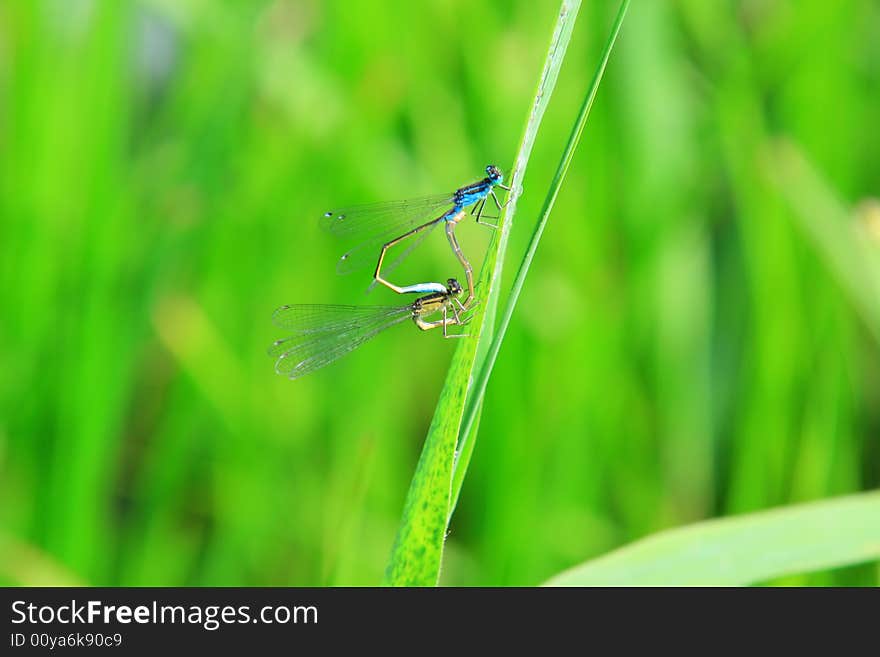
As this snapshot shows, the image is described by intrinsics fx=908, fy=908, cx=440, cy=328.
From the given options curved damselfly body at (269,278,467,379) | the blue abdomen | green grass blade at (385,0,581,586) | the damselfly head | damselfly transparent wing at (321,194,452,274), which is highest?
damselfly transparent wing at (321,194,452,274)

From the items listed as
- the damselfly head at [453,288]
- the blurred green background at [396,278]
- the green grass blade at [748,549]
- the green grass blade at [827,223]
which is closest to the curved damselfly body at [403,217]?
the damselfly head at [453,288]

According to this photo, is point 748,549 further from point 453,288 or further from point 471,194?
point 471,194

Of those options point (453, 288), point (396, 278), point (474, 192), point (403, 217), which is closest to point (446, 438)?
point (453, 288)

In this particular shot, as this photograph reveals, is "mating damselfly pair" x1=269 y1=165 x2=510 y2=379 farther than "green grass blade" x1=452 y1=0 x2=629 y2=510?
Yes

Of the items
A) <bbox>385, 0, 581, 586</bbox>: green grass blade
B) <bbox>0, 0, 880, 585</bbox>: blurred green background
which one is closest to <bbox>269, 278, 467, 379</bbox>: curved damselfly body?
<bbox>0, 0, 880, 585</bbox>: blurred green background

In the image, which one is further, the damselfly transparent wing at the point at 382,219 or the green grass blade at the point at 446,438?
the damselfly transparent wing at the point at 382,219

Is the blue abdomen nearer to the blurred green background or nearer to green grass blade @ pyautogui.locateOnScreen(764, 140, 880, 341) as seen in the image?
the blurred green background

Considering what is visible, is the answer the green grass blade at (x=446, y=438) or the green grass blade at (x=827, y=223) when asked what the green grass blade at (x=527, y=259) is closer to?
the green grass blade at (x=446, y=438)
